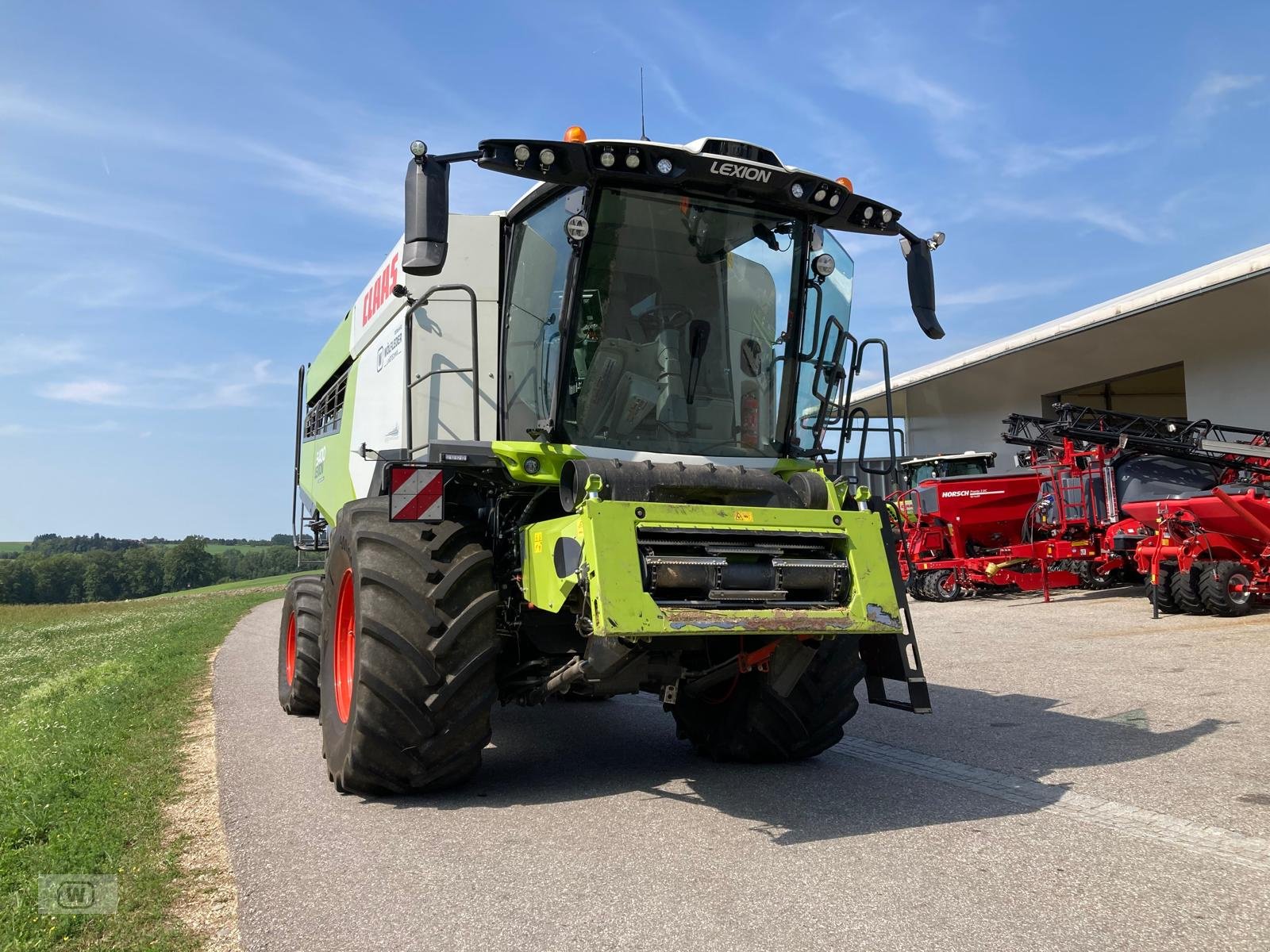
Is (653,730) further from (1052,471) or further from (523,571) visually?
(1052,471)

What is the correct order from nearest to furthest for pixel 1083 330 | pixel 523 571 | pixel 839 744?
pixel 523 571 → pixel 839 744 → pixel 1083 330

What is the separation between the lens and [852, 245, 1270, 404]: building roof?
17266 mm

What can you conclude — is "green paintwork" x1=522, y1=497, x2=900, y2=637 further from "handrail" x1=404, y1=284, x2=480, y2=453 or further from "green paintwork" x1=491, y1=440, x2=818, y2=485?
"handrail" x1=404, y1=284, x2=480, y2=453

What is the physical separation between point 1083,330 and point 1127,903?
779 inches

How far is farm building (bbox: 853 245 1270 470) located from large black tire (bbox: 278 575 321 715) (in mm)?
16210

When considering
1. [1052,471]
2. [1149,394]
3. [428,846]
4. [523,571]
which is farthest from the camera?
[1149,394]

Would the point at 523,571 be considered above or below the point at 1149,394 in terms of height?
below

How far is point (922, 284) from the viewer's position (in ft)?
18.7

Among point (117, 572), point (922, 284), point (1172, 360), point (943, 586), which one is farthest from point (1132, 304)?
point (117, 572)

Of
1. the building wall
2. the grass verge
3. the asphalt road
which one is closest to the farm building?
the building wall

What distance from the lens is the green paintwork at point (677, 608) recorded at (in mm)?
4102

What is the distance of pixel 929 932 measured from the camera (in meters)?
3.09

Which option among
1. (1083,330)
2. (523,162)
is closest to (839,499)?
(523,162)

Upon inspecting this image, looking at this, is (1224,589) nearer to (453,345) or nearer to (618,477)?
(618,477)
